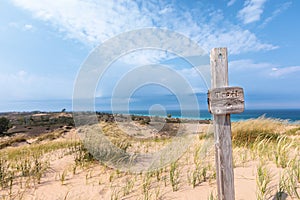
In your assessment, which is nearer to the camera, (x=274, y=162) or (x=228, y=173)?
(x=228, y=173)

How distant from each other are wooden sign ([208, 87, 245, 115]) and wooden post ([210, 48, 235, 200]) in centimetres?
8

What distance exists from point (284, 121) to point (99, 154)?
8.78 m

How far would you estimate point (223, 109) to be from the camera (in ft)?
8.03

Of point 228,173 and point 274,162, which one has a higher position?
point 228,173

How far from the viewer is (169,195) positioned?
3.42 metres

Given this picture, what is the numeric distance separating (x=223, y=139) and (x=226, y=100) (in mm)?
468

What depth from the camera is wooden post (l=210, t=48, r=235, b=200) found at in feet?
8.18

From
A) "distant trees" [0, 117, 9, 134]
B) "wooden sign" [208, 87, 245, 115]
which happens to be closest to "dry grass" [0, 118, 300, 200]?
"wooden sign" [208, 87, 245, 115]

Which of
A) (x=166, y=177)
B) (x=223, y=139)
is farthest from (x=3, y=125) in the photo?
(x=223, y=139)

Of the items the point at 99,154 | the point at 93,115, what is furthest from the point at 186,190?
the point at 93,115

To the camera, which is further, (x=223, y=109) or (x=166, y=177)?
(x=166, y=177)

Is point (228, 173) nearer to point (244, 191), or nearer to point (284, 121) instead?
point (244, 191)

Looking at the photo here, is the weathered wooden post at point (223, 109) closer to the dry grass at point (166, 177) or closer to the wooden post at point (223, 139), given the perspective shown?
the wooden post at point (223, 139)

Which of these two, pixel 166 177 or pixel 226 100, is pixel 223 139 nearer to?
pixel 226 100
